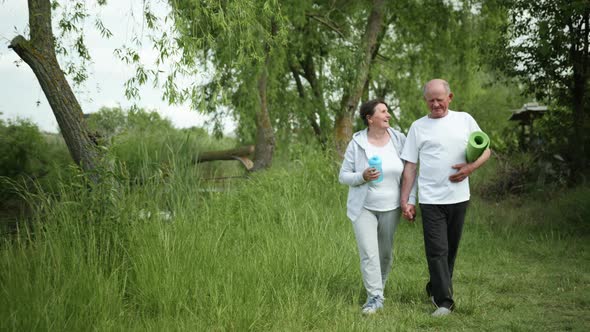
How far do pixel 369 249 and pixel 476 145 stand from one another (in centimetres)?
113

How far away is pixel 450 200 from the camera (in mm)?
5238

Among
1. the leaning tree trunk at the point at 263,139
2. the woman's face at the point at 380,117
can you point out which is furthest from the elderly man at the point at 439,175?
the leaning tree trunk at the point at 263,139

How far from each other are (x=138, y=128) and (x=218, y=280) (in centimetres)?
1369

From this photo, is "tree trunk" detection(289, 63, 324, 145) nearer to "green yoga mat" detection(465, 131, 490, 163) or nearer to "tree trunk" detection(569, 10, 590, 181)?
"tree trunk" detection(569, 10, 590, 181)

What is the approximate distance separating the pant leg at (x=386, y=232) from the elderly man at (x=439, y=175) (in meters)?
0.11

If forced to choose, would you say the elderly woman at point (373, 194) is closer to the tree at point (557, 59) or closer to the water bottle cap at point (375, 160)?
the water bottle cap at point (375, 160)

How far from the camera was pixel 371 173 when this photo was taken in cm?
501

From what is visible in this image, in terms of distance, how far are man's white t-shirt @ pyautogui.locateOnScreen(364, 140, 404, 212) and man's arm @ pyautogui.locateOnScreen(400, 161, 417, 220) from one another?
0.05m

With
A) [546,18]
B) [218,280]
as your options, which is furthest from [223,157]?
[218,280]

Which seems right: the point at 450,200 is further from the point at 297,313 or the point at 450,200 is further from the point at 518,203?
the point at 518,203

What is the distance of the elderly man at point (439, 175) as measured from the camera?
522cm

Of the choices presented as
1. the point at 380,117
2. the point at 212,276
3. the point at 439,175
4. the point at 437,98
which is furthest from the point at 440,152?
the point at 212,276

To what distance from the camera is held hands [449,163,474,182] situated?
16.9ft

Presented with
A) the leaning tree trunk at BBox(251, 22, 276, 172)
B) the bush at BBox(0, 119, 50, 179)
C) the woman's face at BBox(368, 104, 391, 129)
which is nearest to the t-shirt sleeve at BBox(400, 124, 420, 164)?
the woman's face at BBox(368, 104, 391, 129)
